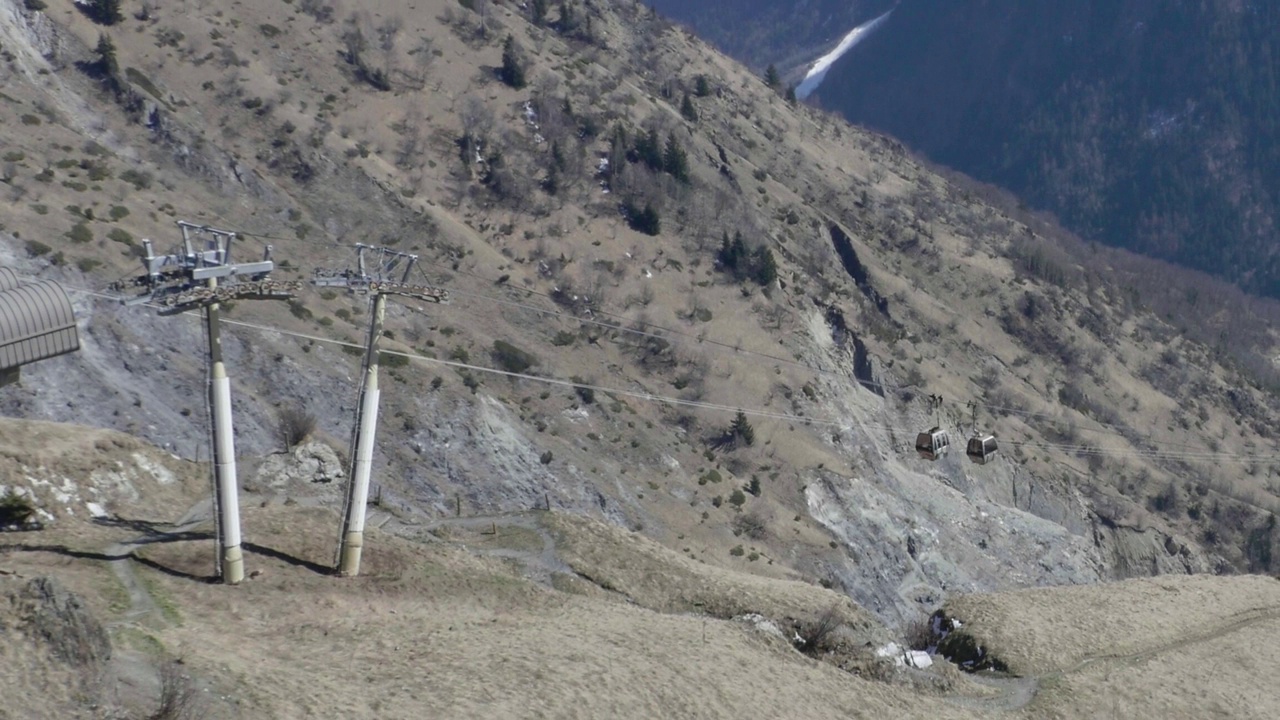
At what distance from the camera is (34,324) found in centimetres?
2430

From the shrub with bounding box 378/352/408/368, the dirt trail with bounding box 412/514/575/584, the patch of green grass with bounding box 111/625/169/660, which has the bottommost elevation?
the shrub with bounding box 378/352/408/368

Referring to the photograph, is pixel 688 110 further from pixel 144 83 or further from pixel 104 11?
pixel 104 11

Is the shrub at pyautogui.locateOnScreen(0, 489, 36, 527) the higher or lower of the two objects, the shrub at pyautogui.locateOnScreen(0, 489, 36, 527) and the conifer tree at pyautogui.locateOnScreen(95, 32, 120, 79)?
the higher

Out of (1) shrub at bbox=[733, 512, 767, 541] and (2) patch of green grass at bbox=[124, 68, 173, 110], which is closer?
(1) shrub at bbox=[733, 512, 767, 541]

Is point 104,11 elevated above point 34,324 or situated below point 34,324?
below

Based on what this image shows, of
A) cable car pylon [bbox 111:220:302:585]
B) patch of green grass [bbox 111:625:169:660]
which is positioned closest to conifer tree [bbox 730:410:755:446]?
cable car pylon [bbox 111:220:302:585]

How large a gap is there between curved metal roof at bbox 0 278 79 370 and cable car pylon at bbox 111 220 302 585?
1660 mm

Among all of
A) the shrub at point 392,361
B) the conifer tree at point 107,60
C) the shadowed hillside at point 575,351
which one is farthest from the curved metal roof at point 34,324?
the conifer tree at point 107,60

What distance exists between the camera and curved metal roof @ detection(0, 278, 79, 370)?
23.9 metres

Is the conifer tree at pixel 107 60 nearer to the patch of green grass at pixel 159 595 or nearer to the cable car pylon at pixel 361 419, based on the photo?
the cable car pylon at pixel 361 419

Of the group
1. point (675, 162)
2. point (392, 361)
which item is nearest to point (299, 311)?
point (392, 361)

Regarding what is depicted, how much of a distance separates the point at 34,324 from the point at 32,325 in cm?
4

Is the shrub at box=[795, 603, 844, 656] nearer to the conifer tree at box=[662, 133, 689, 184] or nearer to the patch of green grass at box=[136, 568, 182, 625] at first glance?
the patch of green grass at box=[136, 568, 182, 625]

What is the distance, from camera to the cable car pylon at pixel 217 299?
24266 millimetres
